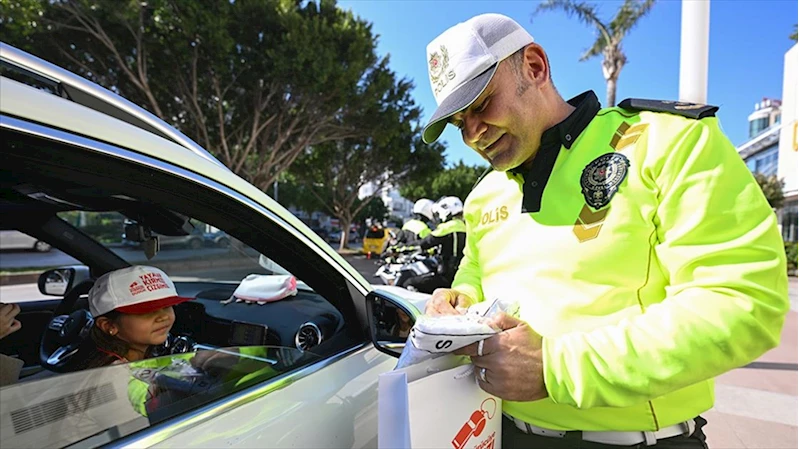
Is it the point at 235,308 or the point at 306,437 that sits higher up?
the point at 235,308

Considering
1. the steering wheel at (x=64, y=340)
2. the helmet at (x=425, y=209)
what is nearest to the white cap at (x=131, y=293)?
the steering wheel at (x=64, y=340)

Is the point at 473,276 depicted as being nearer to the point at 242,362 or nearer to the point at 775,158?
the point at 242,362

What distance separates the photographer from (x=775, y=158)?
97.6ft

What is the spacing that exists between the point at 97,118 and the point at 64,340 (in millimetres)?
1269

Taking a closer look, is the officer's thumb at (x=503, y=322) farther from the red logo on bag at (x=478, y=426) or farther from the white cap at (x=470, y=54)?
the white cap at (x=470, y=54)

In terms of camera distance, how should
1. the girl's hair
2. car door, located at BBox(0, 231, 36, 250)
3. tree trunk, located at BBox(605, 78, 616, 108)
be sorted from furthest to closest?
1. tree trunk, located at BBox(605, 78, 616, 108)
2. car door, located at BBox(0, 231, 36, 250)
3. the girl's hair

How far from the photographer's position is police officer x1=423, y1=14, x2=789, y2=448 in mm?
790

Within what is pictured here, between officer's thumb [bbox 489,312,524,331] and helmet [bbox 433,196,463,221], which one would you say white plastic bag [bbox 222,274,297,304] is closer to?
officer's thumb [bbox 489,312,524,331]

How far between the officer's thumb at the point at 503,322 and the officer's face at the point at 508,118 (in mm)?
465

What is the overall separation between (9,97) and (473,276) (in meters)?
1.20

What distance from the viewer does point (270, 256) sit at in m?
1.56

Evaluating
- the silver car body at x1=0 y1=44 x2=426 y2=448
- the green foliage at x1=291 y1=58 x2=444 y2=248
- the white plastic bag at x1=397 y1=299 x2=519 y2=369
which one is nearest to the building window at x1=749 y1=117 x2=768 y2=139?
the green foliage at x1=291 y1=58 x2=444 y2=248

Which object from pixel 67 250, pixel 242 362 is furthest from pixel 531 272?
pixel 67 250

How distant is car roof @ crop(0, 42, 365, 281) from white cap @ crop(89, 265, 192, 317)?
0.68m
